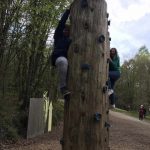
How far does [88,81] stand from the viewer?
426 cm

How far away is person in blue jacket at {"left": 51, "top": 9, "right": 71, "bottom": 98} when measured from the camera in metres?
4.55

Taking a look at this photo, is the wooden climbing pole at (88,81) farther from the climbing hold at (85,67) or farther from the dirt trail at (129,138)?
the dirt trail at (129,138)

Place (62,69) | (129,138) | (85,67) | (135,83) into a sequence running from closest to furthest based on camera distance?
1. (85,67)
2. (62,69)
3. (129,138)
4. (135,83)

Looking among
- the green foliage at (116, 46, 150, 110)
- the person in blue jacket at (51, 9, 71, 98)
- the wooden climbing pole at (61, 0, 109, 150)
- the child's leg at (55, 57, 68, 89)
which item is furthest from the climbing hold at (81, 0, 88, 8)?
the green foliage at (116, 46, 150, 110)

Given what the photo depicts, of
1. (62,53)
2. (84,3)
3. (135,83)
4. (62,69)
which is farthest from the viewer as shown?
(135,83)

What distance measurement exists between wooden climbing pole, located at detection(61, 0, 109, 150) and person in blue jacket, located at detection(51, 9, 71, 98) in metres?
0.15

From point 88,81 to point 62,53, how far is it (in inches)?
26.8

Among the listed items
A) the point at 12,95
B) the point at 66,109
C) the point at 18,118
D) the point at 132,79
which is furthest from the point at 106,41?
the point at 132,79

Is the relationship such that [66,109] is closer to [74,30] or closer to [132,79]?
[74,30]

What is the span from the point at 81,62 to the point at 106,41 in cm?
37

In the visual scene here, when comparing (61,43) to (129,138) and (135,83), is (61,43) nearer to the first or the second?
(129,138)

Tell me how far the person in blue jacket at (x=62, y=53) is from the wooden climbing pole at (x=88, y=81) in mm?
145

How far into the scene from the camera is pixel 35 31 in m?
22.7

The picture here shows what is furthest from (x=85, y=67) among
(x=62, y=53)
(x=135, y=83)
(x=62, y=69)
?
(x=135, y=83)
